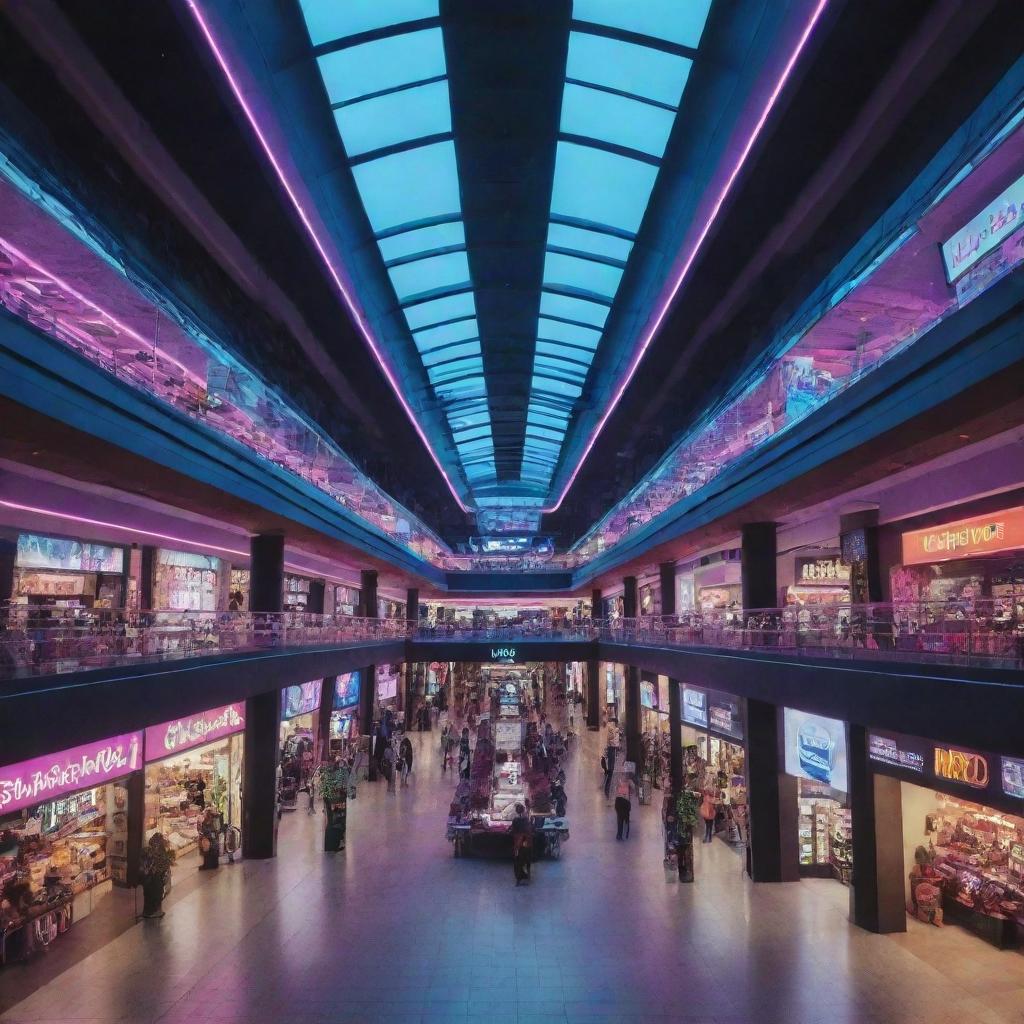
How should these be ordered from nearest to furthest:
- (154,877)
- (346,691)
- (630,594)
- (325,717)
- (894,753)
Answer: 1. (894,753)
2. (154,877)
3. (325,717)
4. (346,691)
5. (630,594)

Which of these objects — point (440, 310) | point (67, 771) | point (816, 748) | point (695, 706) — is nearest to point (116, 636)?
point (67, 771)

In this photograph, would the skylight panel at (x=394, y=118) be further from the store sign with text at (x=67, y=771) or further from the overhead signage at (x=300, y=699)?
the overhead signage at (x=300, y=699)

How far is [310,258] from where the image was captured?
43.0 feet

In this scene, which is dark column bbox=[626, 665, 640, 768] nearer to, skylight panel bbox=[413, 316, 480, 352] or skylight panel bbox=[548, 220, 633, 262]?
skylight panel bbox=[413, 316, 480, 352]

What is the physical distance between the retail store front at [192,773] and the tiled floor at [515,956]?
129 cm

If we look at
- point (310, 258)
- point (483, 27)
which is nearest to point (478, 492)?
point (310, 258)

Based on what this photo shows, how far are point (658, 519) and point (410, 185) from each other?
362 inches

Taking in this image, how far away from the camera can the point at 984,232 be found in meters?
6.77

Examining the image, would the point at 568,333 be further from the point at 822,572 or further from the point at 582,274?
the point at 822,572

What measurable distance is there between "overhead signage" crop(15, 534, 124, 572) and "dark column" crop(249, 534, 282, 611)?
2.37m

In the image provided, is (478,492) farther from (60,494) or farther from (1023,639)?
(1023,639)

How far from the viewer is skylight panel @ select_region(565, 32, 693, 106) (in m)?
9.50

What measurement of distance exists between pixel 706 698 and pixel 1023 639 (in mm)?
10577

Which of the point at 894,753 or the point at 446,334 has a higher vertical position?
the point at 446,334
